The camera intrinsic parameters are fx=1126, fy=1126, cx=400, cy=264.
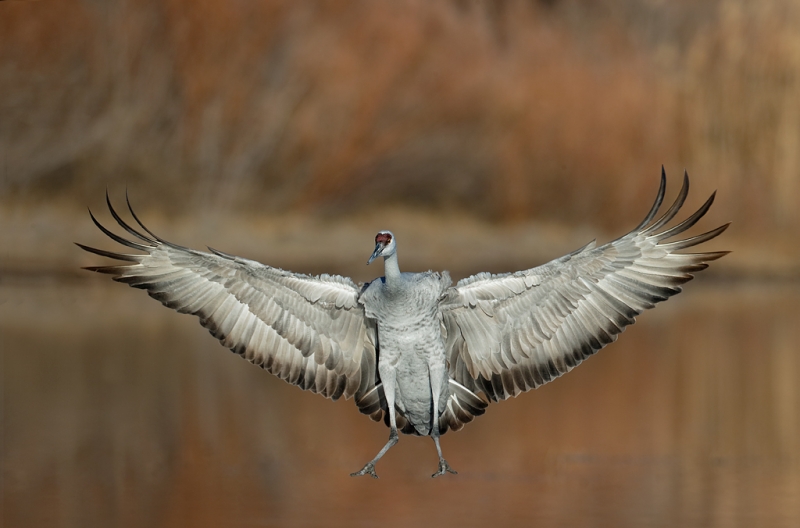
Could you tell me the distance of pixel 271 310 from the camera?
23.7 feet

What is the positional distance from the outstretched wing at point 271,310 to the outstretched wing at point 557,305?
2.11 ft

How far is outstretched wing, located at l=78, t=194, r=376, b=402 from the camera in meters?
7.08

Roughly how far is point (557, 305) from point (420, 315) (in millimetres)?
887

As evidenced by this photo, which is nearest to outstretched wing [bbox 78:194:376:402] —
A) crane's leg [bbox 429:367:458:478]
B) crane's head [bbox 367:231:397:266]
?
crane's head [bbox 367:231:397:266]

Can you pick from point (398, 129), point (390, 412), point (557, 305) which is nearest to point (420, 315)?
point (390, 412)

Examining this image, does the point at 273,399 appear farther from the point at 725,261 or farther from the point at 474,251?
the point at 725,261

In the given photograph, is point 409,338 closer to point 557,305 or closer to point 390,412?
point 390,412

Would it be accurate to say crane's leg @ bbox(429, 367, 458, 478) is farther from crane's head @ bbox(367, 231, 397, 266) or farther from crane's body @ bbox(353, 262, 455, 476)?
crane's head @ bbox(367, 231, 397, 266)

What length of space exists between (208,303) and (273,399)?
3302 mm

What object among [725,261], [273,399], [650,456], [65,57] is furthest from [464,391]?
[65,57]

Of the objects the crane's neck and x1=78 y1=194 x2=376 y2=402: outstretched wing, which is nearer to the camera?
the crane's neck

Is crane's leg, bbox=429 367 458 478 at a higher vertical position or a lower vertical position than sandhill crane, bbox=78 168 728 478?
lower

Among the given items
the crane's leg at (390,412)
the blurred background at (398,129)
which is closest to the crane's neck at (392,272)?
the crane's leg at (390,412)

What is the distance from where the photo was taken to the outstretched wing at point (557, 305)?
6917 millimetres
